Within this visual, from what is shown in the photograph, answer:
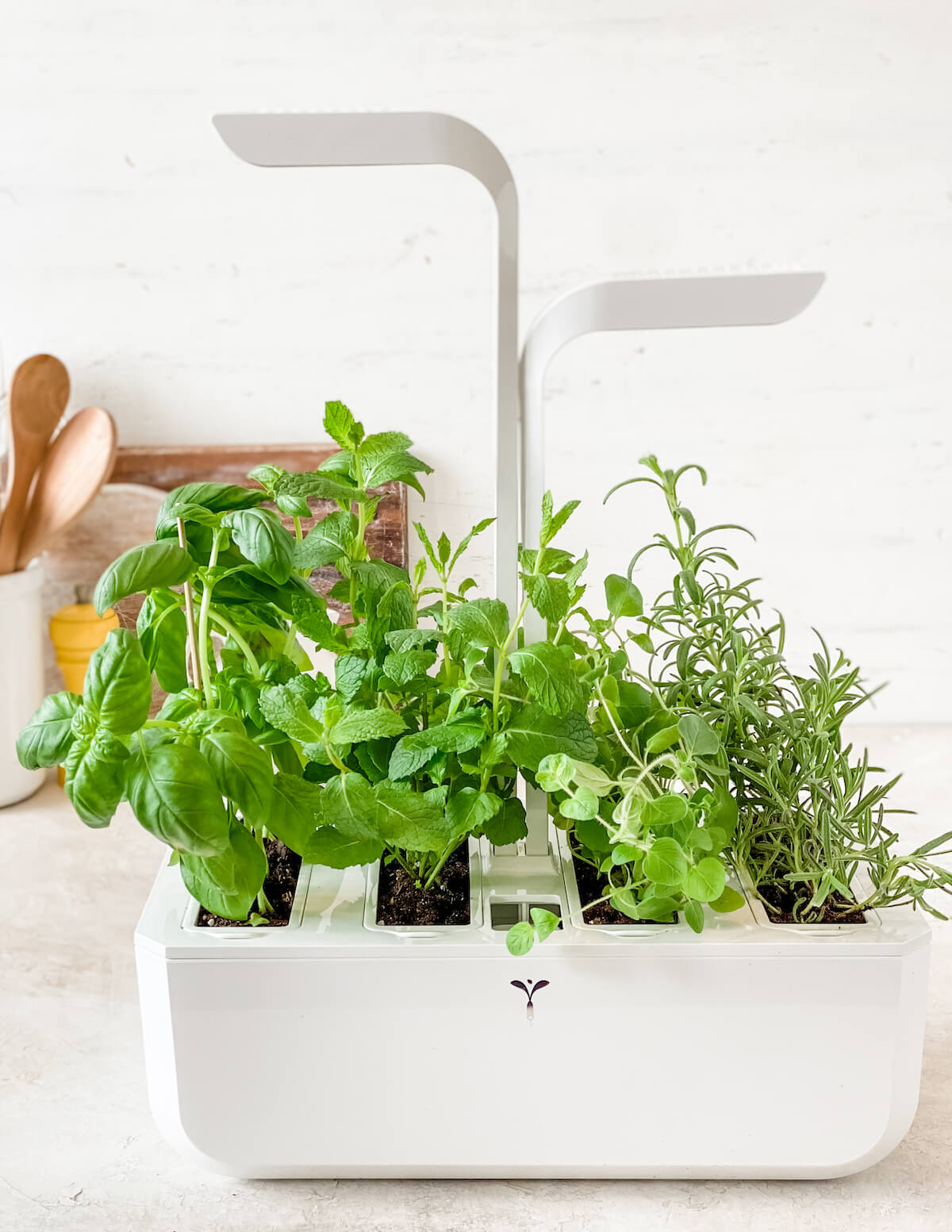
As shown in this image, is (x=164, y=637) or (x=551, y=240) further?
(x=551, y=240)

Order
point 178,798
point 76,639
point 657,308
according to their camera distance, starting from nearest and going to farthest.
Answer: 1. point 178,798
2. point 657,308
3. point 76,639

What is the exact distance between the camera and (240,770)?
68cm

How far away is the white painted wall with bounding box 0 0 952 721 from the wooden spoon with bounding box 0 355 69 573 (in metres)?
0.08

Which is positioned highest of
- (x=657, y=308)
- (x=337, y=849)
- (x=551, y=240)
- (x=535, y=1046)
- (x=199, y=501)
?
(x=551, y=240)

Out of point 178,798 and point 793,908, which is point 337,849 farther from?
point 793,908

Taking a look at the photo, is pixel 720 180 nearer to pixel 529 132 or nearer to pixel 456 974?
pixel 529 132

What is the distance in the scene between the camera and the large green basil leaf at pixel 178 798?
65cm

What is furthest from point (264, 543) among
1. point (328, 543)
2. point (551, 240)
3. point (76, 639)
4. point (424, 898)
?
point (551, 240)

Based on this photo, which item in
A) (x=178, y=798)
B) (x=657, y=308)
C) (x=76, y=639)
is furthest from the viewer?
(x=76, y=639)

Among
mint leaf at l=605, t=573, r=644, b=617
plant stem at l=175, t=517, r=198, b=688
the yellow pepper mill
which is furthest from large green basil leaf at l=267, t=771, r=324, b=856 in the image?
the yellow pepper mill

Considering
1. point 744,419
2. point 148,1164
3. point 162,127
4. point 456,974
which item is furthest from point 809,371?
point 148,1164

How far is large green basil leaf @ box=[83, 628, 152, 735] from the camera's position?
0.68m

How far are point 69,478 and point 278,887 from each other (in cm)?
95

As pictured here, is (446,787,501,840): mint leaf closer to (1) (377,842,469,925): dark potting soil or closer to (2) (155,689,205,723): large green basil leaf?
(1) (377,842,469,925): dark potting soil
